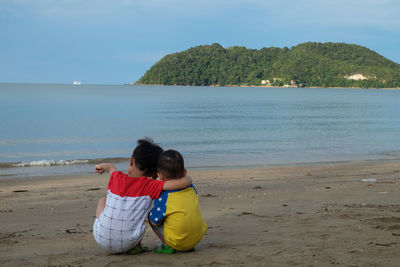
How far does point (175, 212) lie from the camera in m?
4.47

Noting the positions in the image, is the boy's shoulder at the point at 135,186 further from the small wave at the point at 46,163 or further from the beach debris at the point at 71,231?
the small wave at the point at 46,163

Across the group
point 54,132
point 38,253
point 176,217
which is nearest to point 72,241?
point 38,253

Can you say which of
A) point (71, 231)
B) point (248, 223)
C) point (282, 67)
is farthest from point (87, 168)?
point (282, 67)

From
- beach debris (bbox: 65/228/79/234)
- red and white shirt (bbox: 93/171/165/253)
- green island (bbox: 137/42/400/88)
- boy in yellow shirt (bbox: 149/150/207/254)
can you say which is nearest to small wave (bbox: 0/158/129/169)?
beach debris (bbox: 65/228/79/234)

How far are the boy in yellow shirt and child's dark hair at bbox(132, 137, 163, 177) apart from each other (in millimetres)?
82

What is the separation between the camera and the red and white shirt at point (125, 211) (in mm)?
4441

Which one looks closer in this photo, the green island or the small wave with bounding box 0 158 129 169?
the small wave with bounding box 0 158 129 169

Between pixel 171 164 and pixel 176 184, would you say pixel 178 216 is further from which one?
pixel 171 164

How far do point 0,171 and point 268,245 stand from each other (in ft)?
38.9

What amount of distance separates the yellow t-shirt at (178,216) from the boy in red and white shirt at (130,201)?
93mm

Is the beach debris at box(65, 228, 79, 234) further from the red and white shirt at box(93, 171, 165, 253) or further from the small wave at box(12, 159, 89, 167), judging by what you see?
the small wave at box(12, 159, 89, 167)

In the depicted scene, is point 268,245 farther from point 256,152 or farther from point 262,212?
point 256,152

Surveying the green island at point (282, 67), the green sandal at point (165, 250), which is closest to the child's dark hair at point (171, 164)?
the green sandal at point (165, 250)

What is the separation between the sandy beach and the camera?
4.37 metres
